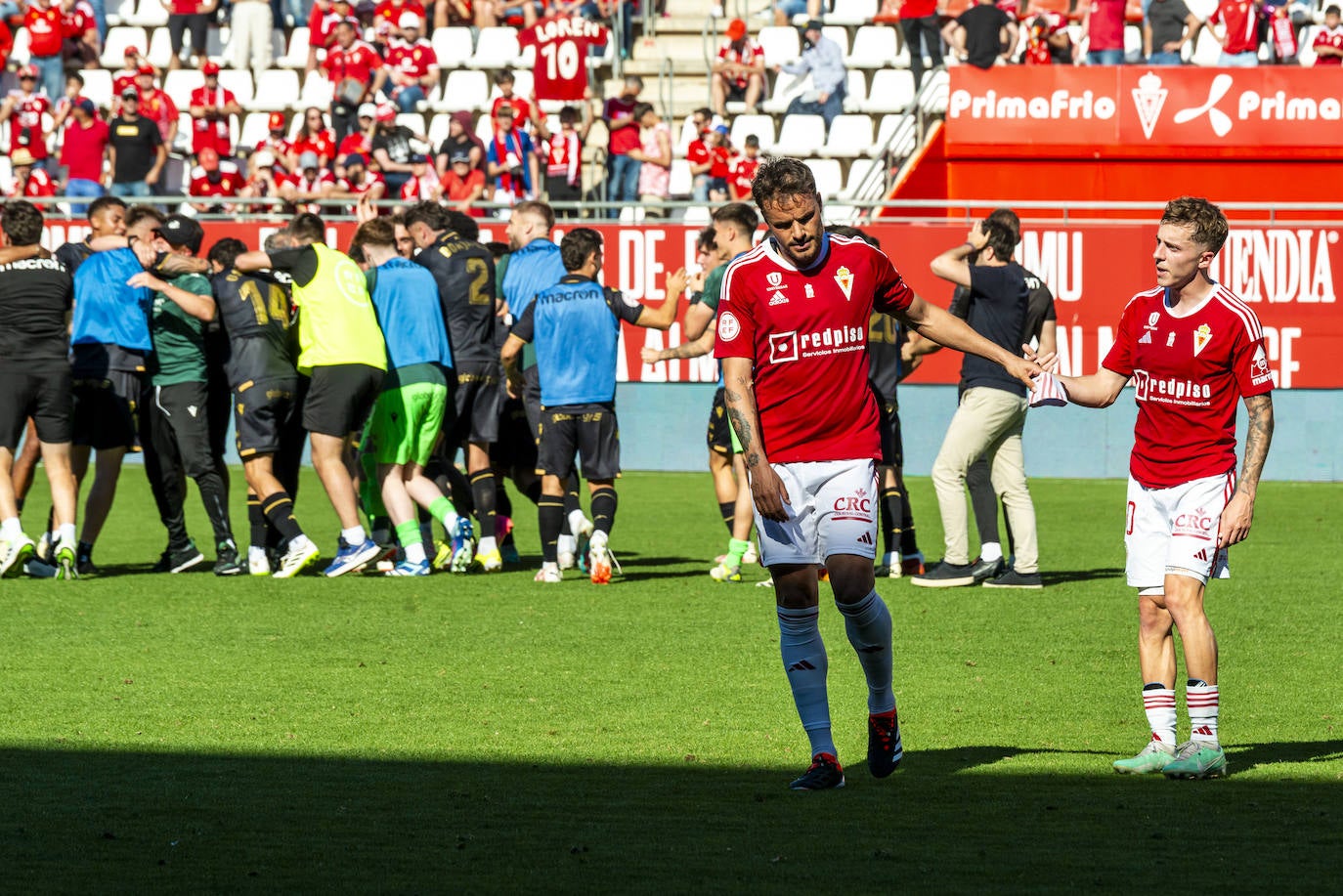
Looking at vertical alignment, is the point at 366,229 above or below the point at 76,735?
above

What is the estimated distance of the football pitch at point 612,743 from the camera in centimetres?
516

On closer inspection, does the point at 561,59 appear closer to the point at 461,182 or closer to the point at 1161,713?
the point at 461,182

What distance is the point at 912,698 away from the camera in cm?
791

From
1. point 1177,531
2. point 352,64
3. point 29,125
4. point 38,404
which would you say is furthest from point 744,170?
point 1177,531

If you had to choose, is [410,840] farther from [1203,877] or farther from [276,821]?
[1203,877]

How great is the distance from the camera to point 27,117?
24.7 m

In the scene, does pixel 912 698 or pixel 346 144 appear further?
pixel 346 144

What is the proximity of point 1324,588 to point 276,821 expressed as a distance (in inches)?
302

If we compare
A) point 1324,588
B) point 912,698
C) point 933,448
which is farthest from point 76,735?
point 933,448

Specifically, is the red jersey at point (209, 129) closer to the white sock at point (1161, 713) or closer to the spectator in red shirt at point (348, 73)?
the spectator in red shirt at point (348, 73)

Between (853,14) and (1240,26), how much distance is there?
5429 mm

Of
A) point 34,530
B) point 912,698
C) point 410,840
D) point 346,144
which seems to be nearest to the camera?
point 410,840

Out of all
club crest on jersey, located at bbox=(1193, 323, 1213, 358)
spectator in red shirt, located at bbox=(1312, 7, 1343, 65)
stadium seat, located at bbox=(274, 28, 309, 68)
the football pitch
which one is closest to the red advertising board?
spectator in red shirt, located at bbox=(1312, 7, 1343, 65)

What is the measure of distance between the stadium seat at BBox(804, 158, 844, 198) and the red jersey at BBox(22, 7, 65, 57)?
418 inches
